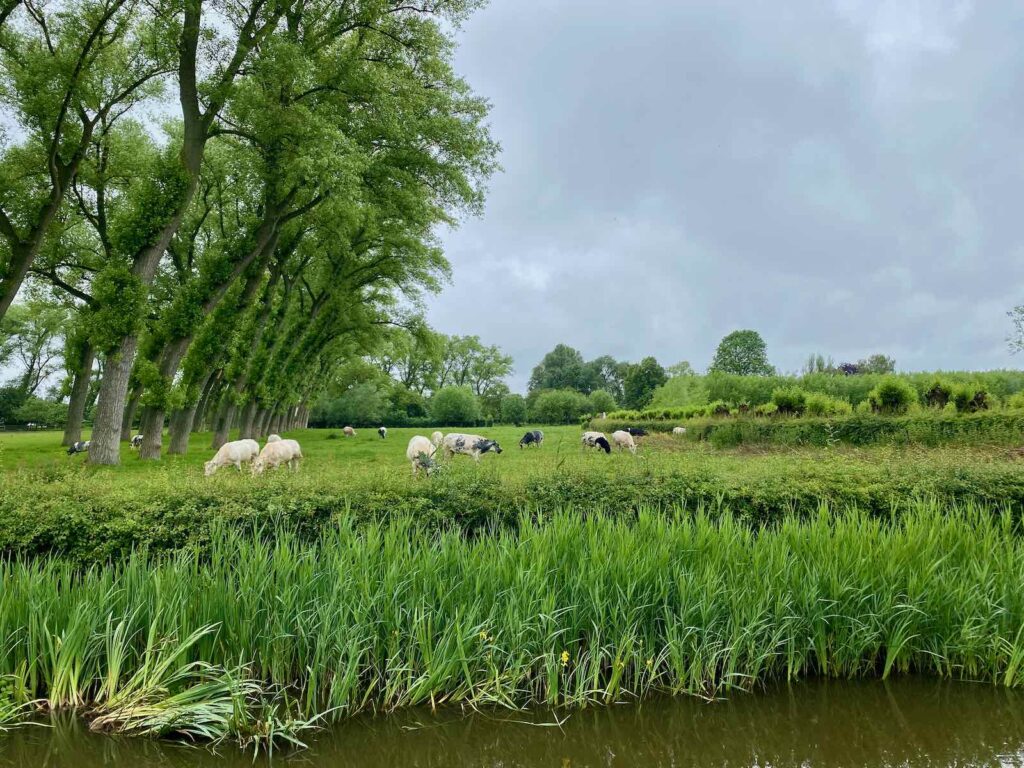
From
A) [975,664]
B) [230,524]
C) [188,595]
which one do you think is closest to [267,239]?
[230,524]

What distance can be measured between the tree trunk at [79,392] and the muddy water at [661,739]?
26487mm

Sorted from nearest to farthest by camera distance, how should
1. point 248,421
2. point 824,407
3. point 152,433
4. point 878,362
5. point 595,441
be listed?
point 152,433 < point 824,407 < point 595,441 < point 248,421 < point 878,362

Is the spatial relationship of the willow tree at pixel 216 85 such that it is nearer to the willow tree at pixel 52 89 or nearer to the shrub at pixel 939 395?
the willow tree at pixel 52 89

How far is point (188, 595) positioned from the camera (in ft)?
13.3

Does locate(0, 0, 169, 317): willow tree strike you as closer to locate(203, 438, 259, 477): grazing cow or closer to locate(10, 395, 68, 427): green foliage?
locate(203, 438, 259, 477): grazing cow

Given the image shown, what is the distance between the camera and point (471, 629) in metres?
3.77

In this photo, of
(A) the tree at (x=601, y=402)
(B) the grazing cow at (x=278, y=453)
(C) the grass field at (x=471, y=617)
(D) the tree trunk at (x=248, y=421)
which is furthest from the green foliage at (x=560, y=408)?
(C) the grass field at (x=471, y=617)

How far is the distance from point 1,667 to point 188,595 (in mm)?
1124

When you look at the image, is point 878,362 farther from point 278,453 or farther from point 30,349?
point 30,349

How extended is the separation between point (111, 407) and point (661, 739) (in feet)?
51.9

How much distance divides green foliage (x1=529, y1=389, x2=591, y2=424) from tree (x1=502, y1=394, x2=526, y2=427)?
190cm

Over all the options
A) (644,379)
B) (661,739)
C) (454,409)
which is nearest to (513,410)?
(454,409)

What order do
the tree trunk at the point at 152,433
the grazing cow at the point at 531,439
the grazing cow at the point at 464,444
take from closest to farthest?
the tree trunk at the point at 152,433, the grazing cow at the point at 464,444, the grazing cow at the point at 531,439

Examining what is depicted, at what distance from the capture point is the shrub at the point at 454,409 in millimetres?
68500
